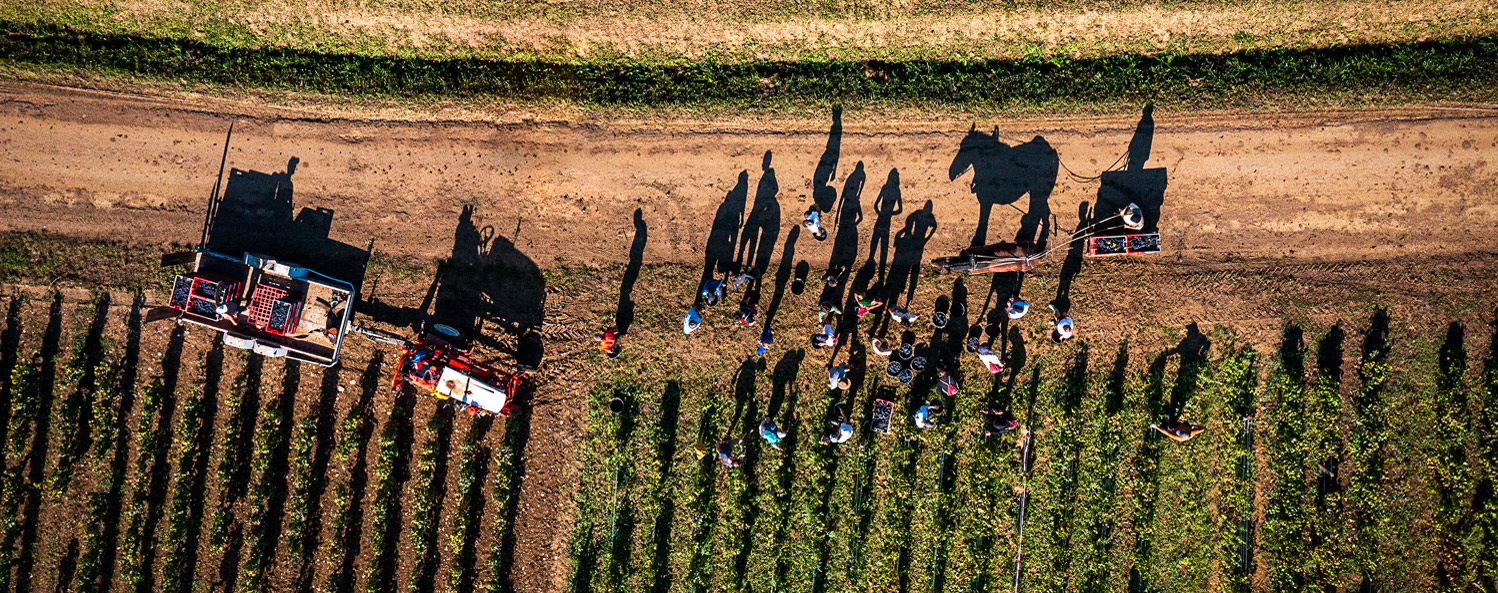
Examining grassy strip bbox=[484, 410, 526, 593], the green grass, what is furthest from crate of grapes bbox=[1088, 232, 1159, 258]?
grassy strip bbox=[484, 410, 526, 593]

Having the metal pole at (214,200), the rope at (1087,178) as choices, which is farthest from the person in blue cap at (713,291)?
the metal pole at (214,200)

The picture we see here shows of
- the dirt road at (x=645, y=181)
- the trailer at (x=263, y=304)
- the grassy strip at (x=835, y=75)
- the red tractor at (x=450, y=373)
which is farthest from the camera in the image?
the dirt road at (x=645, y=181)

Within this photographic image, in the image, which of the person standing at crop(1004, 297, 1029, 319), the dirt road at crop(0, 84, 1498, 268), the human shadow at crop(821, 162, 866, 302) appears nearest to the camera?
the person standing at crop(1004, 297, 1029, 319)

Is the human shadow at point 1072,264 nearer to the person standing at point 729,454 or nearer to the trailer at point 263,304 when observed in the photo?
the person standing at point 729,454

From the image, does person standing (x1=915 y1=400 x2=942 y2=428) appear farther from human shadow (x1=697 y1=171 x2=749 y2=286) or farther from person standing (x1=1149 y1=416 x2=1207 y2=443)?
human shadow (x1=697 y1=171 x2=749 y2=286)

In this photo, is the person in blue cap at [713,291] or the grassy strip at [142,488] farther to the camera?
the grassy strip at [142,488]

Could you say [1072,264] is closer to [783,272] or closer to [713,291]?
[783,272]

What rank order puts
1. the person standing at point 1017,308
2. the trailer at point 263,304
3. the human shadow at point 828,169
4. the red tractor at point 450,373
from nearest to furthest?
1. the trailer at point 263,304
2. the red tractor at point 450,373
3. the person standing at point 1017,308
4. the human shadow at point 828,169
